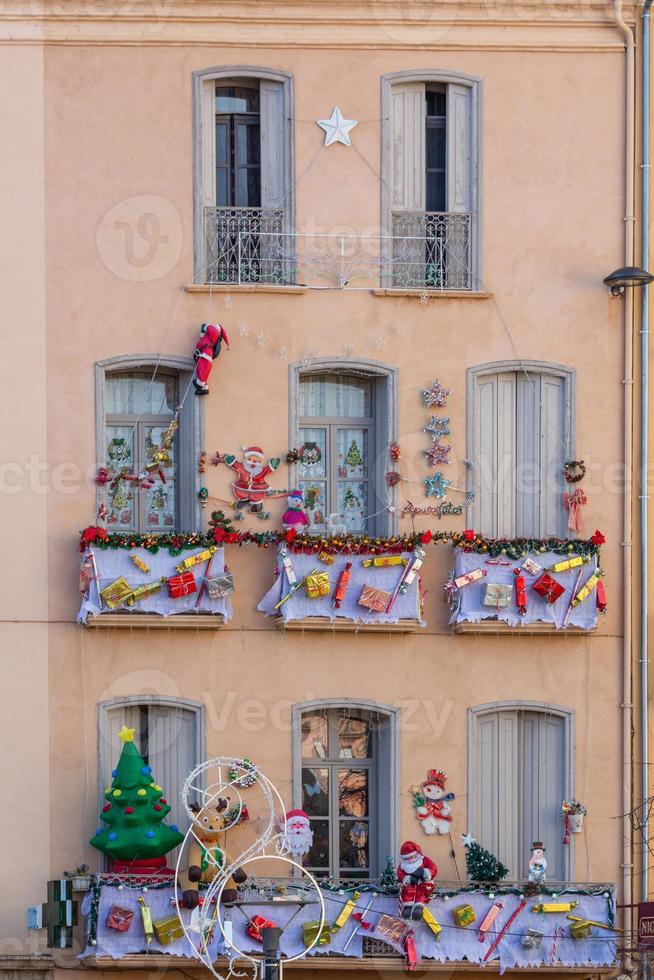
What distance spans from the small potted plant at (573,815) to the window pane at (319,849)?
318 cm

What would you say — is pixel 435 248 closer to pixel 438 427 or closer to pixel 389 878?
pixel 438 427

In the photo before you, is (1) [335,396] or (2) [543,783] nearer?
(2) [543,783]

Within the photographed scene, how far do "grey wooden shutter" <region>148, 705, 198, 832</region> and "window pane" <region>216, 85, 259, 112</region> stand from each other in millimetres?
8126

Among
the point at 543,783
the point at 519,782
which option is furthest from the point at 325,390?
the point at 543,783

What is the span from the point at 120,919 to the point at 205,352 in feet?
Result: 23.9

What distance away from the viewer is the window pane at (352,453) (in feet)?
→ 87.1

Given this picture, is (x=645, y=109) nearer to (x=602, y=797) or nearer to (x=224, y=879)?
(x=602, y=797)

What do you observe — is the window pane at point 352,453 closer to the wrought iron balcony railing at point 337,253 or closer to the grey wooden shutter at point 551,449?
the wrought iron balcony railing at point 337,253

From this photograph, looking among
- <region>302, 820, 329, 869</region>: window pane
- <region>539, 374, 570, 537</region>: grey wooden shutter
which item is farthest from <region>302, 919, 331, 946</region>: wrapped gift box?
<region>539, 374, 570, 537</region>: grey wooden shutter

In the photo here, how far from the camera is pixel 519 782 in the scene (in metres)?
26.3

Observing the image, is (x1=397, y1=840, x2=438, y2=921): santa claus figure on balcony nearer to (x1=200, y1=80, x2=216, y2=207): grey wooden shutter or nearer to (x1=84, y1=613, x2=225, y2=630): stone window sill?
(x1=84, y1=613, x2=225, y2=630): stone window sill

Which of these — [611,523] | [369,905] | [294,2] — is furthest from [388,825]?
[294,2]

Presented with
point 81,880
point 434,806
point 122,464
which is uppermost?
point 122,464

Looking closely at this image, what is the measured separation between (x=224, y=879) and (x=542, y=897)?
440 centimetres
